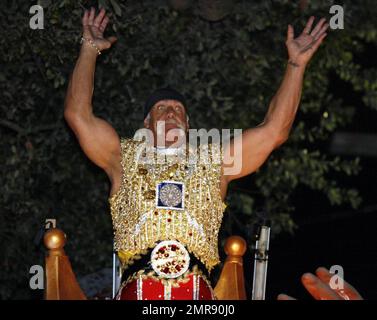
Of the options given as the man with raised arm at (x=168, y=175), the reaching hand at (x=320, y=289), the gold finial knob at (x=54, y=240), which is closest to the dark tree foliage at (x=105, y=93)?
the man with raised arm at (x=168, y=175)

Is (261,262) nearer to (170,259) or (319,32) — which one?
(170,259)

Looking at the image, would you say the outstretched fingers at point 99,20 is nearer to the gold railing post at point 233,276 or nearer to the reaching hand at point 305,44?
the reaching hand at point 305,44

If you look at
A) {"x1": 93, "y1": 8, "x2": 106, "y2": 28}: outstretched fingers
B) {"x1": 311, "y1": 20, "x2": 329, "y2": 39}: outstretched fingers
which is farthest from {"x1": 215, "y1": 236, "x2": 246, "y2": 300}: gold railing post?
{"x1": 93, "y1": 8, "x2": 106, "y2": 28}: outstretched fingers

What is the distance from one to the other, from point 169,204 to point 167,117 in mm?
507

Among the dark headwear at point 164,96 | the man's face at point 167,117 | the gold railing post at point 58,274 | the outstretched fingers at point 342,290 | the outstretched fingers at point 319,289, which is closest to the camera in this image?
the outstretched fingers at point 319,289

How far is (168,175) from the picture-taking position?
5.96m

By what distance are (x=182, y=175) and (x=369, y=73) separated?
4.47 metres

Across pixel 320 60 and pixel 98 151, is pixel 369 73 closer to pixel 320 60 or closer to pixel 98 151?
pixel 320 60

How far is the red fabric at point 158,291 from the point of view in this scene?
18.9 feet

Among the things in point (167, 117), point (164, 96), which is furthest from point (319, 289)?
point (164, 96)

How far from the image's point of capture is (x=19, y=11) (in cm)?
795

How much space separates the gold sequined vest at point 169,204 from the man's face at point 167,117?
0.14m

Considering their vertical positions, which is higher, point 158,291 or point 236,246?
point 236,246

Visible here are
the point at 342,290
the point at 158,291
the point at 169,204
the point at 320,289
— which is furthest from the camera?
the point at 169,204
